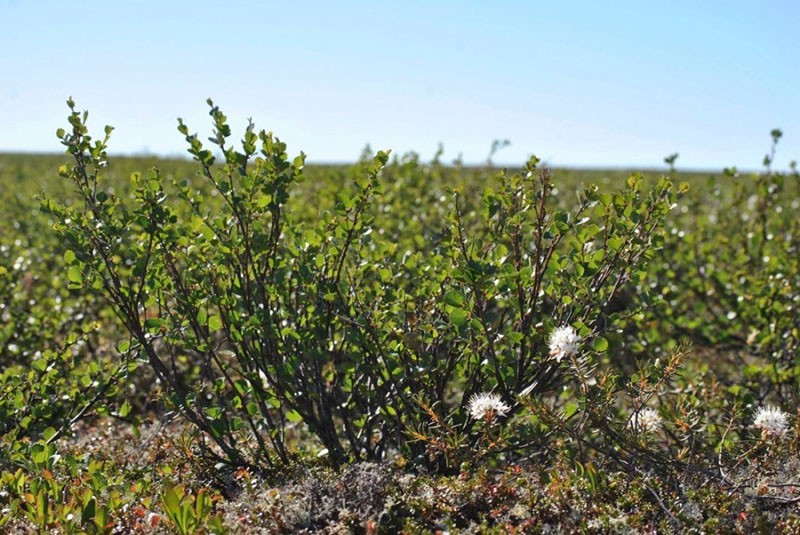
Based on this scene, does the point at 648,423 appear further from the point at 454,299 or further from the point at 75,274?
the point at 75,274

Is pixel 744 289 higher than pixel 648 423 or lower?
higher

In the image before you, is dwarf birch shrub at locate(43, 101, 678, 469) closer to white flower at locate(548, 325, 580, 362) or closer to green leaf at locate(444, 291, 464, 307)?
green leaf at locate(444, 291, 464, 307)

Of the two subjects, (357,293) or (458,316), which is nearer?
(458,316)

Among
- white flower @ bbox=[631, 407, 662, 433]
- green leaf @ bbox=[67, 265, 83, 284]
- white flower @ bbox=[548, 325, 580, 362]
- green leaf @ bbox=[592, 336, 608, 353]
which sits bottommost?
white flower @ bbox=[631, 407, 662, 433]

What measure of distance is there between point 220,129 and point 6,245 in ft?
14.1

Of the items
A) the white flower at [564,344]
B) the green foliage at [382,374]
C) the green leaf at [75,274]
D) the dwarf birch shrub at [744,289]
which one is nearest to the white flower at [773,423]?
the green foliage at [382,374]

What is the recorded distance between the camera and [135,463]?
3.56 m

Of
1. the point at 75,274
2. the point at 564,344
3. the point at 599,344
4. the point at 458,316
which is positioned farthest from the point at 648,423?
the point at 75,274

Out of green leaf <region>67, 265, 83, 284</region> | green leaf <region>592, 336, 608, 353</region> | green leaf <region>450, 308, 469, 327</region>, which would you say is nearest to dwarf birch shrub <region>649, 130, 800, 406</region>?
green leaf <region>592, 336, 608, 353</region>

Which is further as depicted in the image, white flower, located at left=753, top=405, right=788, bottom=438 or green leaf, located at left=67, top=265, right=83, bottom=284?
green leaf, located at left=67, top=265, right=83, bottom=284

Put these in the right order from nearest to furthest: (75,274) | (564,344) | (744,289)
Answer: (564,344) < (75,274) < (744,289)

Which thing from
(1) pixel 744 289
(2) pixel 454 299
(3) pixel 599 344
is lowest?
(1) pixel 744 289

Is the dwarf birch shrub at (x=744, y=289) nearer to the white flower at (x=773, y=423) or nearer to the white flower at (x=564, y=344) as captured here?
the white flower at (x=773, y=423)

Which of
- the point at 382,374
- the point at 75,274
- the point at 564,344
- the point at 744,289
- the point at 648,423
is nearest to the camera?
the point at 564,344
